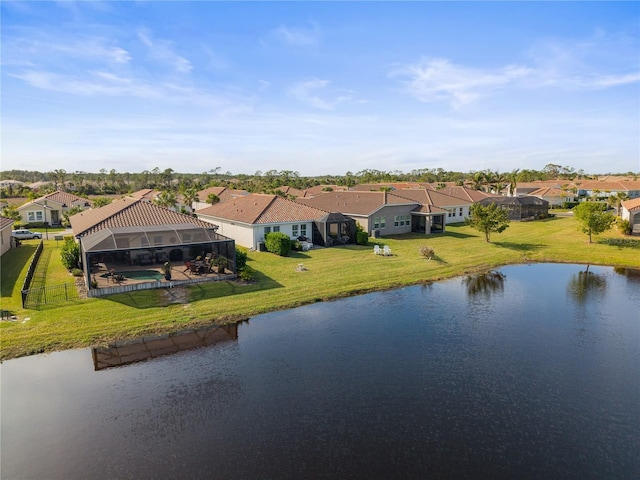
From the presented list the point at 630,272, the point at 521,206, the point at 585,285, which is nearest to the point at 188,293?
the point at 585,285

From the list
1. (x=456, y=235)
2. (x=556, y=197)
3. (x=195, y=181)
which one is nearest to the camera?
(x=456, y=235)

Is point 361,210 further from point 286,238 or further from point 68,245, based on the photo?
point 68,245

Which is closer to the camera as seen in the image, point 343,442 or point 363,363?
point 343,442

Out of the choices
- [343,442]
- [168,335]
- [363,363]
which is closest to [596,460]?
[343,442]

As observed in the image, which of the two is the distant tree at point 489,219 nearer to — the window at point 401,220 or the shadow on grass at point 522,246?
the shadow on grass at point 522,246

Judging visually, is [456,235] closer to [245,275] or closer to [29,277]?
[245,275]

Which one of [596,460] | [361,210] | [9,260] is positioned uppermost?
[361,210]
